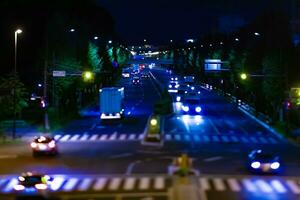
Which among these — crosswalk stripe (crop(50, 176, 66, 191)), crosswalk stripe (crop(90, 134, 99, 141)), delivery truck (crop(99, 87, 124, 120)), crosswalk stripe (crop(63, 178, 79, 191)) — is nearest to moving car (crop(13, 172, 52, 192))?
crosswalk stripe (crop(50, 176, 66, 191))

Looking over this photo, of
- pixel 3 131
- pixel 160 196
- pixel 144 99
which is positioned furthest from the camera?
pixel 144 99

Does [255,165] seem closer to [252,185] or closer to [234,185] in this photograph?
[252,185]

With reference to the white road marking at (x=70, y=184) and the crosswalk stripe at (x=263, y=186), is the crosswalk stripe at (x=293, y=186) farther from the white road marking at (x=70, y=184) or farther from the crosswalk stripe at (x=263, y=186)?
the white road marking at (x=70, y=184)

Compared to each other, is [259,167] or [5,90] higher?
[5,90]

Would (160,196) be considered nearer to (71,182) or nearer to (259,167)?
(71,182)

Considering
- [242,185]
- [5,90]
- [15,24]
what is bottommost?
[242,185]

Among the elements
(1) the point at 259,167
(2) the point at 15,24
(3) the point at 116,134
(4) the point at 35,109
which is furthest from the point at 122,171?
(2) the point at 15,24

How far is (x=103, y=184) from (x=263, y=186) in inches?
316

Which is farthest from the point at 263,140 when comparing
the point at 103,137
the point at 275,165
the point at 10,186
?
the point at 10,186

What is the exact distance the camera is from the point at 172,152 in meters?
48.4

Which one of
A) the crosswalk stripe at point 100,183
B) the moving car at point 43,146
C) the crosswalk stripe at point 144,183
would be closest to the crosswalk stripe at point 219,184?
the crosswalk stripe at point 144,183

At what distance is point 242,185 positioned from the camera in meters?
35.2

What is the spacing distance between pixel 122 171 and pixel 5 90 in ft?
88.9

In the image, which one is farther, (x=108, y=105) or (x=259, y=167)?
(x=108, y=105)
